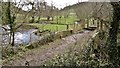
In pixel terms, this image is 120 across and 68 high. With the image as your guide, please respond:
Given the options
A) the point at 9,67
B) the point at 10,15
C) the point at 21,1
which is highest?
the point at 21,1

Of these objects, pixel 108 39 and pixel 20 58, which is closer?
pixel 108 39

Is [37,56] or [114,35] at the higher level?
[114,35]

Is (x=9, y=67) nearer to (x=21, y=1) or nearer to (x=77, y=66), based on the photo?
(x=77, y=66)

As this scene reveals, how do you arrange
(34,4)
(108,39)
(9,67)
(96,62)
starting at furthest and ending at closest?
(34,4)
(9,67)
(108,39)
(96,62)

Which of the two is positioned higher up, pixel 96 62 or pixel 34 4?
pixel 34 4

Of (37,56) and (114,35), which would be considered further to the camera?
(37,56)

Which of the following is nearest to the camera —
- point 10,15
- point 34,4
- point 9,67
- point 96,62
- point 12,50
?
point 96,62

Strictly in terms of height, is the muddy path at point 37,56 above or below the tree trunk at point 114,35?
below

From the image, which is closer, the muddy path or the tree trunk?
the tree trunk

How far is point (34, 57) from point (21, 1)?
310 centimetres

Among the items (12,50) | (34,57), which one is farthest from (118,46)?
(12,50)

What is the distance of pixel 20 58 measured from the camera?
683 cm

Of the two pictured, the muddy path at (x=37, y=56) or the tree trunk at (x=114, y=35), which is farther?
the muddy path at (x=37, y=56)

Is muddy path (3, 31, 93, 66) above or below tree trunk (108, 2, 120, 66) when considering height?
below
